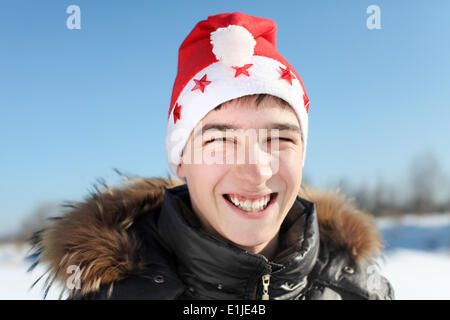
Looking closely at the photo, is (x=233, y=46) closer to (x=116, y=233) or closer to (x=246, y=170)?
(x=246, y=170)

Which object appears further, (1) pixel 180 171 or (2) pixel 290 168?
(1) pixel 180 171

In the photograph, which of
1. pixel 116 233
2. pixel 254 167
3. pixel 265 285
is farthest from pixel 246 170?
pixel 116 233

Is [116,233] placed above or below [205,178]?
below

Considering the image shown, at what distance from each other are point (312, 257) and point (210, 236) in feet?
2.00

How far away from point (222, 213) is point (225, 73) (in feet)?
2.36

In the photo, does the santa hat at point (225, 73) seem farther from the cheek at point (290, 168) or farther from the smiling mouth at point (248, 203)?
the smiling mouth at point (248, 203)

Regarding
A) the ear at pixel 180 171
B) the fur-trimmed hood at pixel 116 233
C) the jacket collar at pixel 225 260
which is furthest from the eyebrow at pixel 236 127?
the fur-trimmed hood at pixel 116 233

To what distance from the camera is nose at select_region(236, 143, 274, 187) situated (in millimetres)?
1749

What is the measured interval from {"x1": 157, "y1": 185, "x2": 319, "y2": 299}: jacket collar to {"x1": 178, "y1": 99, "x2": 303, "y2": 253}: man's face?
0.10 metres

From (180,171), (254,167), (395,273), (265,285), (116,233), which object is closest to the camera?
(254,167)

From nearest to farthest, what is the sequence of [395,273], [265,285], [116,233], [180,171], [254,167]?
[254,167], [265,285], [116,233], [180,171], [395,273]

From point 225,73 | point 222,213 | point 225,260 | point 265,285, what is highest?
point 225,73

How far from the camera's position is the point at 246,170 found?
1770 mm
